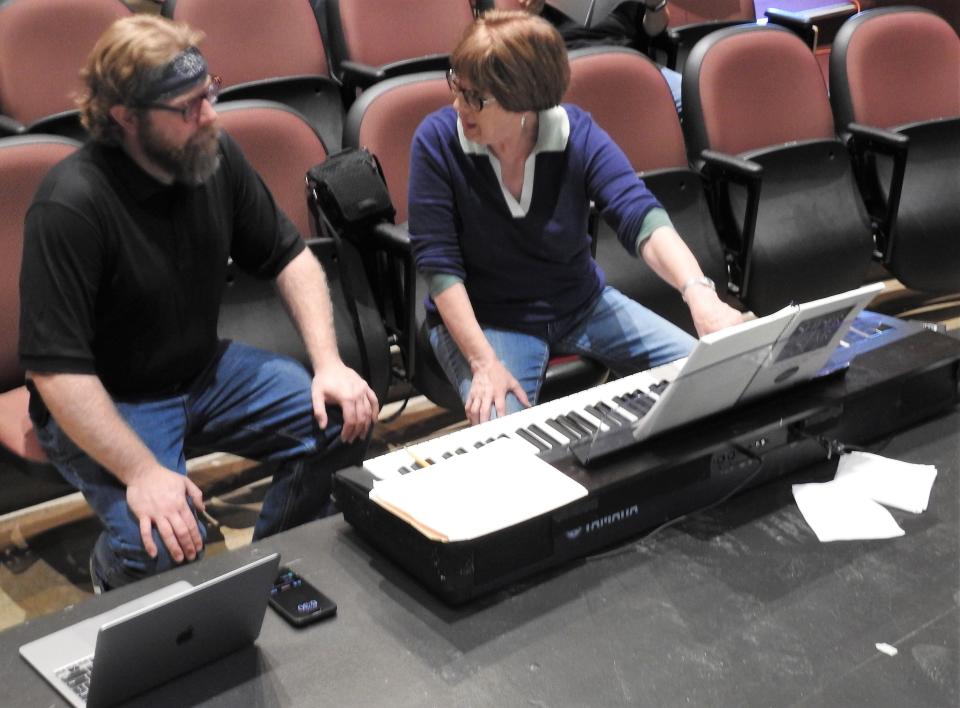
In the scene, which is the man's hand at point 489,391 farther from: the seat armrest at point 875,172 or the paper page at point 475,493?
the seat armrest at point 875,172

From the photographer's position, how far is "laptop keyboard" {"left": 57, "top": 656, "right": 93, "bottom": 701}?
1171mm

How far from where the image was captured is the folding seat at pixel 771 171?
107 inches

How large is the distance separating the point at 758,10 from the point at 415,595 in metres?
3.96

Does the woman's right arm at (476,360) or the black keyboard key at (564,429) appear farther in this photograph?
the woman's right arm at (476,360)

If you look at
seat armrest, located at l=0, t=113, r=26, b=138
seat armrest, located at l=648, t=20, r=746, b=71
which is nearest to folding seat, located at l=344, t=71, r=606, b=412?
seat armrest, located at l=0, t=113, r=26, b=138

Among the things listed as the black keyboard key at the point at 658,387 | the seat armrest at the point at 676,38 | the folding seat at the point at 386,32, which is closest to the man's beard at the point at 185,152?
the black keyboard key at the point at 658,387

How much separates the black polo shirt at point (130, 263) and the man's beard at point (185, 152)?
38 mm

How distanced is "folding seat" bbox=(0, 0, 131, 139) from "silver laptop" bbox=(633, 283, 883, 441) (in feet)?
6.50

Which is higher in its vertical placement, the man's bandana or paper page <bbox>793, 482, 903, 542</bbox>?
the man's bandana

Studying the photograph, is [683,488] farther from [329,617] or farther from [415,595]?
[329,617]

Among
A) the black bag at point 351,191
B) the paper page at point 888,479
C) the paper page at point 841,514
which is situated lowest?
the paper page at point 888,479

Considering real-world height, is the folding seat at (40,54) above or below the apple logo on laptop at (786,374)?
above

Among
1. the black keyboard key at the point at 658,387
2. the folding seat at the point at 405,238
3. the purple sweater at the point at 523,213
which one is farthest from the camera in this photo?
the folding seat at the point at 405,238

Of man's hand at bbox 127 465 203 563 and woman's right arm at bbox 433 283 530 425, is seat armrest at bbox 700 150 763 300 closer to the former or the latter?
woman's right arm at bbox 433 283 530 425
